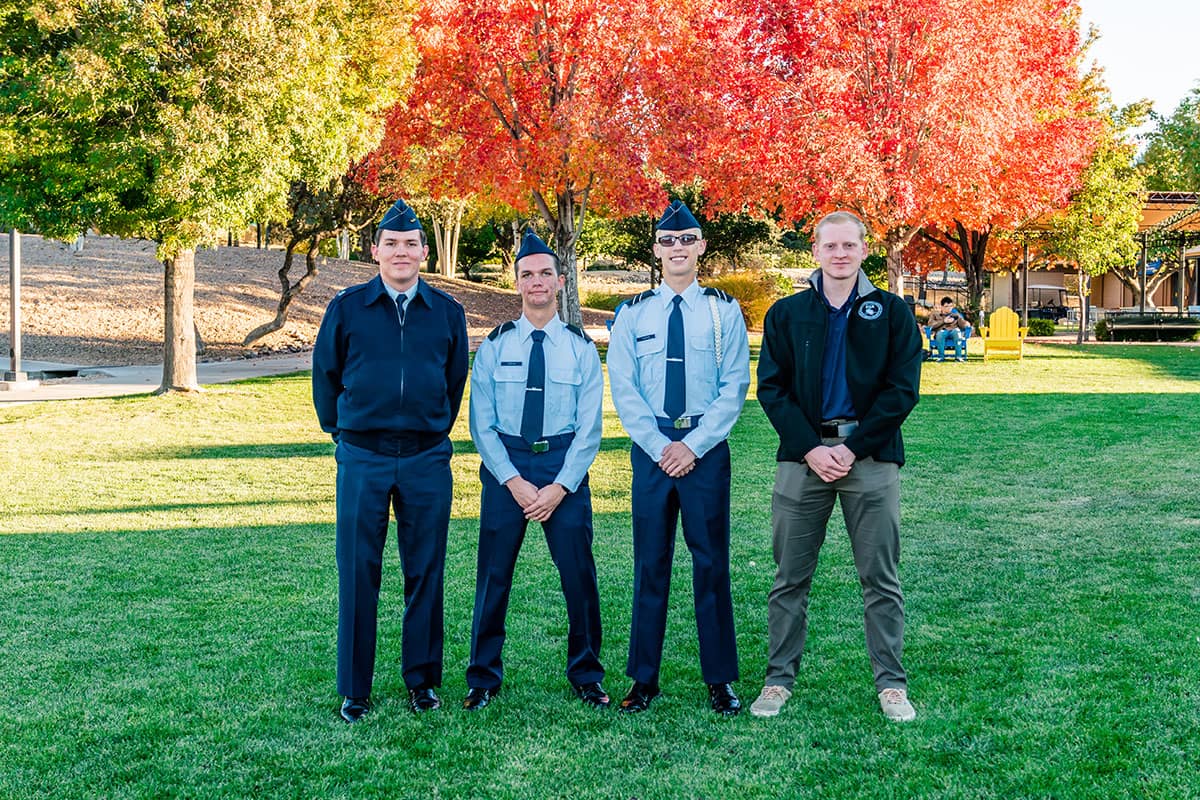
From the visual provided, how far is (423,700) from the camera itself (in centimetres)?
428

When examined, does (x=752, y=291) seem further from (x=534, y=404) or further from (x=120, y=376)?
(x=534, y=404)

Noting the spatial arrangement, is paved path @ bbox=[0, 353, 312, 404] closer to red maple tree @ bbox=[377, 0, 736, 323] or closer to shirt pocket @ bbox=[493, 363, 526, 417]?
red maple tree @ bbox=[377, 0, 736, 323]

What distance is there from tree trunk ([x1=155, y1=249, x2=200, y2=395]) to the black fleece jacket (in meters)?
12.3

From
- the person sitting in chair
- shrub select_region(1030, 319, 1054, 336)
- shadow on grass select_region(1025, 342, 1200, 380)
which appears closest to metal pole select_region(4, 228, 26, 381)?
the person sitting in chair

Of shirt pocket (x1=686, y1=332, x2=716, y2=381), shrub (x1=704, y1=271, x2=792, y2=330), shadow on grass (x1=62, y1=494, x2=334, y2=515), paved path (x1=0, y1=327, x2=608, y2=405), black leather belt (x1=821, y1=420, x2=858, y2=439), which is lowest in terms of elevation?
shadow on grass (x1=62, y1=494, x2=334, y2=515)

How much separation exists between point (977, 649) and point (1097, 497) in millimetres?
4132

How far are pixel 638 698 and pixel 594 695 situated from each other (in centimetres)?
18

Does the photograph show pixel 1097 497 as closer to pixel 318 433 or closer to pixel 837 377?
pixel 837 377

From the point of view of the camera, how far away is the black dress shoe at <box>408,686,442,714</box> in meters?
4.28

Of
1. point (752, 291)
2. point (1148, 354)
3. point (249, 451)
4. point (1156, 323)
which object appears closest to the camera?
point (249, 451)

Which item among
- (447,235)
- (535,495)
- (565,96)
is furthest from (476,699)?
(447,235)

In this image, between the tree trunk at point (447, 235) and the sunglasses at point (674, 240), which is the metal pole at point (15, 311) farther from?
the tree trunk at point (447, 235)

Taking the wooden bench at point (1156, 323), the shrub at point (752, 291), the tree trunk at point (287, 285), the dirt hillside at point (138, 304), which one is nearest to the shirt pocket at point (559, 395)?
the tree trunk at point (287, 285)

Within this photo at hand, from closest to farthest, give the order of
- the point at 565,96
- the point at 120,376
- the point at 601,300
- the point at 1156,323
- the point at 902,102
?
the point at 120,376
the point at 902,102
the point at 565,96
the point at 1156,323
the point at 601,300
